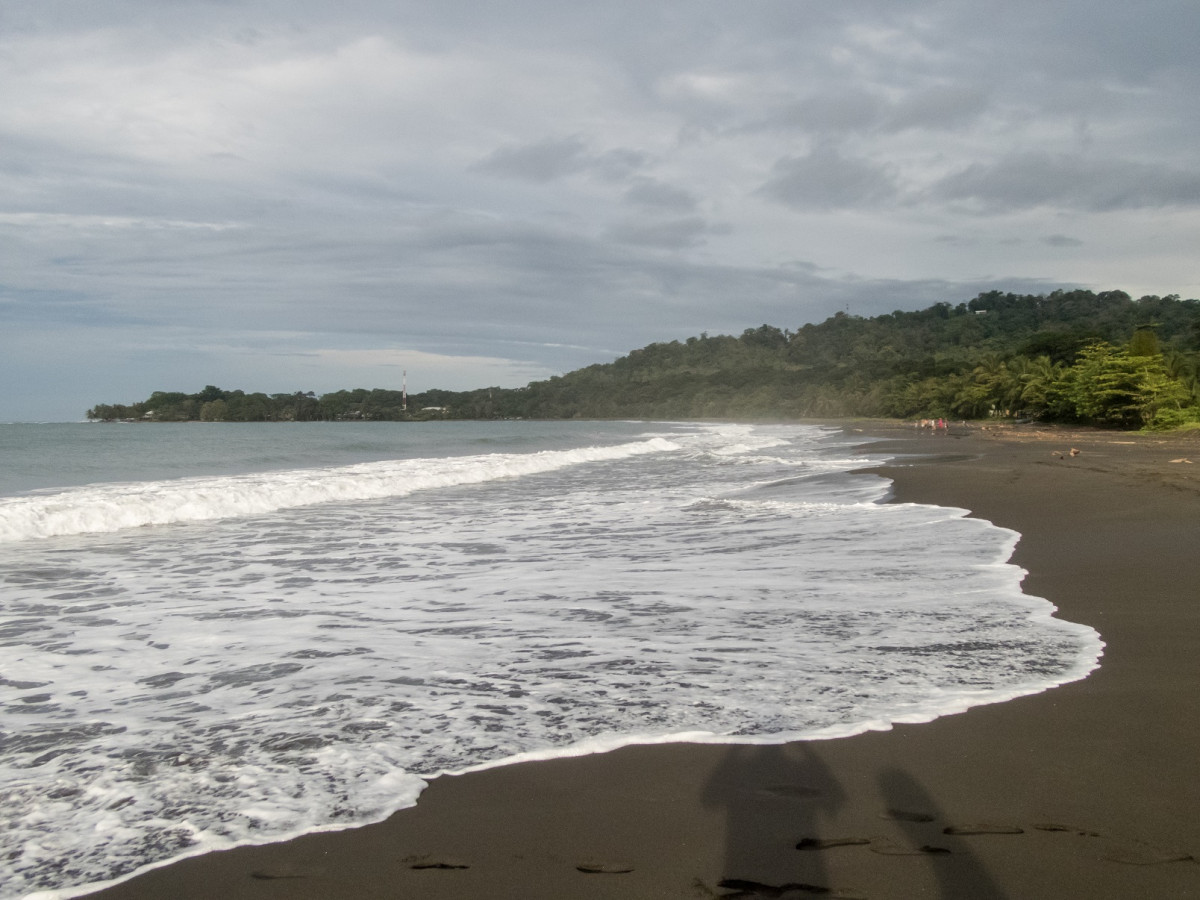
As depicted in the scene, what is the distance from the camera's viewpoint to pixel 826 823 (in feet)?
9.34

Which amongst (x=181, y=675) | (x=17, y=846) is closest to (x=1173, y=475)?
(x=181, y=675)

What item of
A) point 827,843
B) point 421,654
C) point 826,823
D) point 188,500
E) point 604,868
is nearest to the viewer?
point 604,868

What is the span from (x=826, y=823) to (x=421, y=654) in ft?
10.0

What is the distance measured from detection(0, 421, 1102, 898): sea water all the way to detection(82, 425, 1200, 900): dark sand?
0.64 ft

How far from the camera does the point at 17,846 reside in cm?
279

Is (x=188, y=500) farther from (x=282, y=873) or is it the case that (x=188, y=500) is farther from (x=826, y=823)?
(x=826, y=823)

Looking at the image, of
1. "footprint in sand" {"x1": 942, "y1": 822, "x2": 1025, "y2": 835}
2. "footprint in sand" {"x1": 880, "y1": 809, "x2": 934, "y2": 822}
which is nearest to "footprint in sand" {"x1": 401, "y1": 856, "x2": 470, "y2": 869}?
"footprint in sand" {"x1": 880, "y1": 809, "x2": 934, "y2": 822}

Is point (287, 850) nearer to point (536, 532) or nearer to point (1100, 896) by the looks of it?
point (1100, 896)

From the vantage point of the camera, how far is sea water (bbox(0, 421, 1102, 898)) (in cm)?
321

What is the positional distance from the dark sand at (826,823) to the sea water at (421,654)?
19cm

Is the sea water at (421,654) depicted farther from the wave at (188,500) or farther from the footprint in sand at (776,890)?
the footprint in sand at (776,890)

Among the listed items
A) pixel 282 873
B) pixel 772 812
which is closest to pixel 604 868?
pixel 772 812

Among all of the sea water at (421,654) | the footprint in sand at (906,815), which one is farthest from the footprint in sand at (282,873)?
the footprint in sand at (906,815)

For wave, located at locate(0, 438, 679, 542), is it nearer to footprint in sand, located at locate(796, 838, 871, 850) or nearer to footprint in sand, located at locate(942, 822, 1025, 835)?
footprint in sand, located at locate(796, 838, 871, 850)
